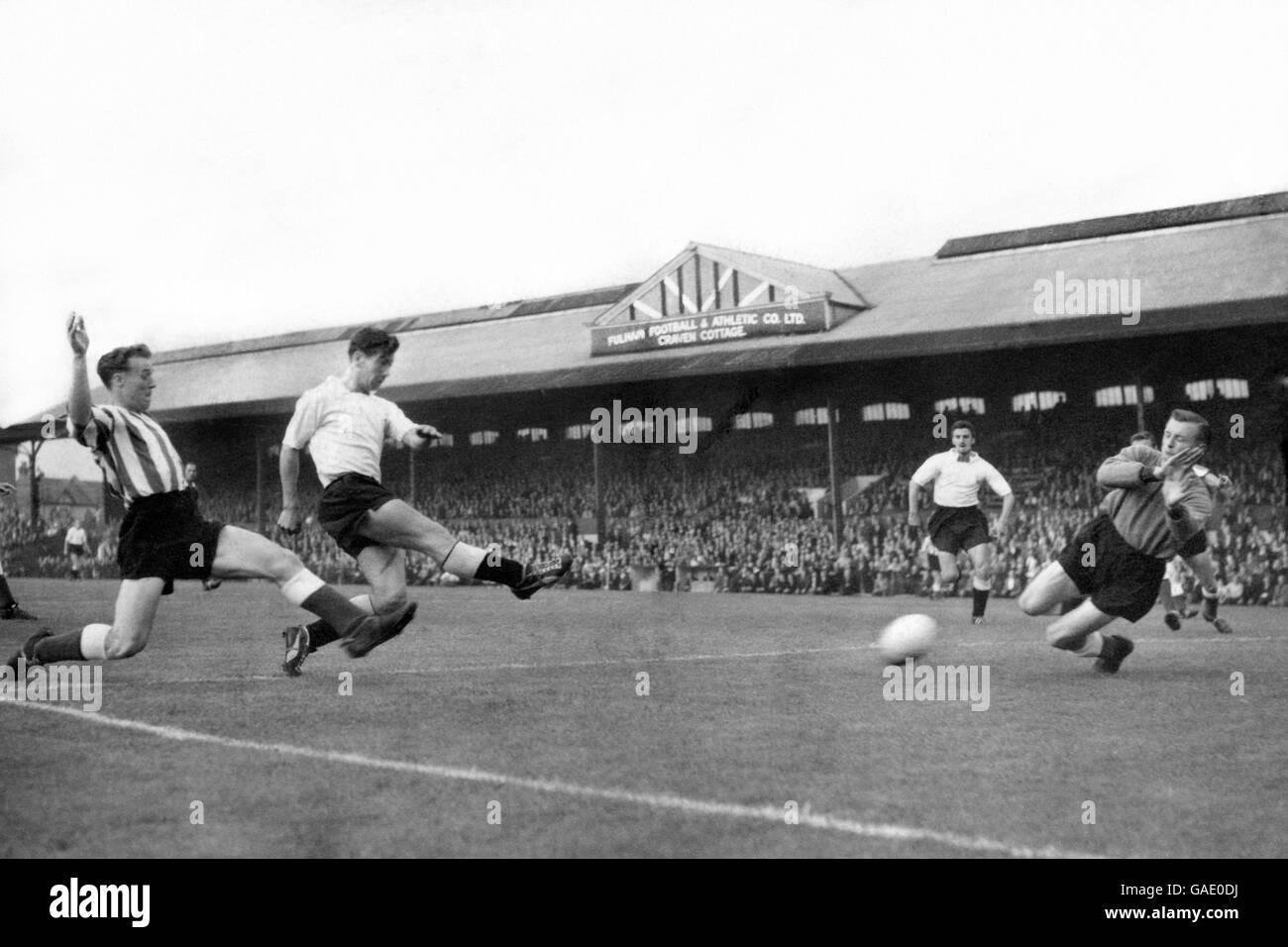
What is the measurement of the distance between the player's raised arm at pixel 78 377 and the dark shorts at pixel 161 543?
1.63 feet

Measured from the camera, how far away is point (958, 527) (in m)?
10.4

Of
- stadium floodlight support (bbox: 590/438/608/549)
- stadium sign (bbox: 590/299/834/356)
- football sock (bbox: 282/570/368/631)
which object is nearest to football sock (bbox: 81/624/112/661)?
football sock (bbox: 282/570/368/631)

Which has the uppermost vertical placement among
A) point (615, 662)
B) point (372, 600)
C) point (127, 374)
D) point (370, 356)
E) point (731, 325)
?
point (731, 325)

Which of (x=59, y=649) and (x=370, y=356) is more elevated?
(x=370, y=356)

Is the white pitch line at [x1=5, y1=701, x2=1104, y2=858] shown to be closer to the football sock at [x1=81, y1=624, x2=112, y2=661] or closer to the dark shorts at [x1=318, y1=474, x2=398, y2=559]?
the football sock at [x1=81, y1=624, x2=112, y2=661]

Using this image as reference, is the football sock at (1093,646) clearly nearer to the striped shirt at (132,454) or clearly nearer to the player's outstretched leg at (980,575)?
the player's outstretched leg at (980,575)

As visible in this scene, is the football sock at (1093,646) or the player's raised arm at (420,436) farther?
the football sock at (1093,646)

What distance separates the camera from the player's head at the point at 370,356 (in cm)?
641

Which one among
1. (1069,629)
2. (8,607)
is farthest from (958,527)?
(8,607)

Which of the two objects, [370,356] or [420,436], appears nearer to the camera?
[420,436]

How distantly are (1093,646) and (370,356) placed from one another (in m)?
4.33

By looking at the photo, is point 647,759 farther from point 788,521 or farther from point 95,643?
point 788,521

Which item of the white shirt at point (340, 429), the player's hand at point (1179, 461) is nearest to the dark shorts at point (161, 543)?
the white shirt at point (340, 429)

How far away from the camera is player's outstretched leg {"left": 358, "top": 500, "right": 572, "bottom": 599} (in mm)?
6160
